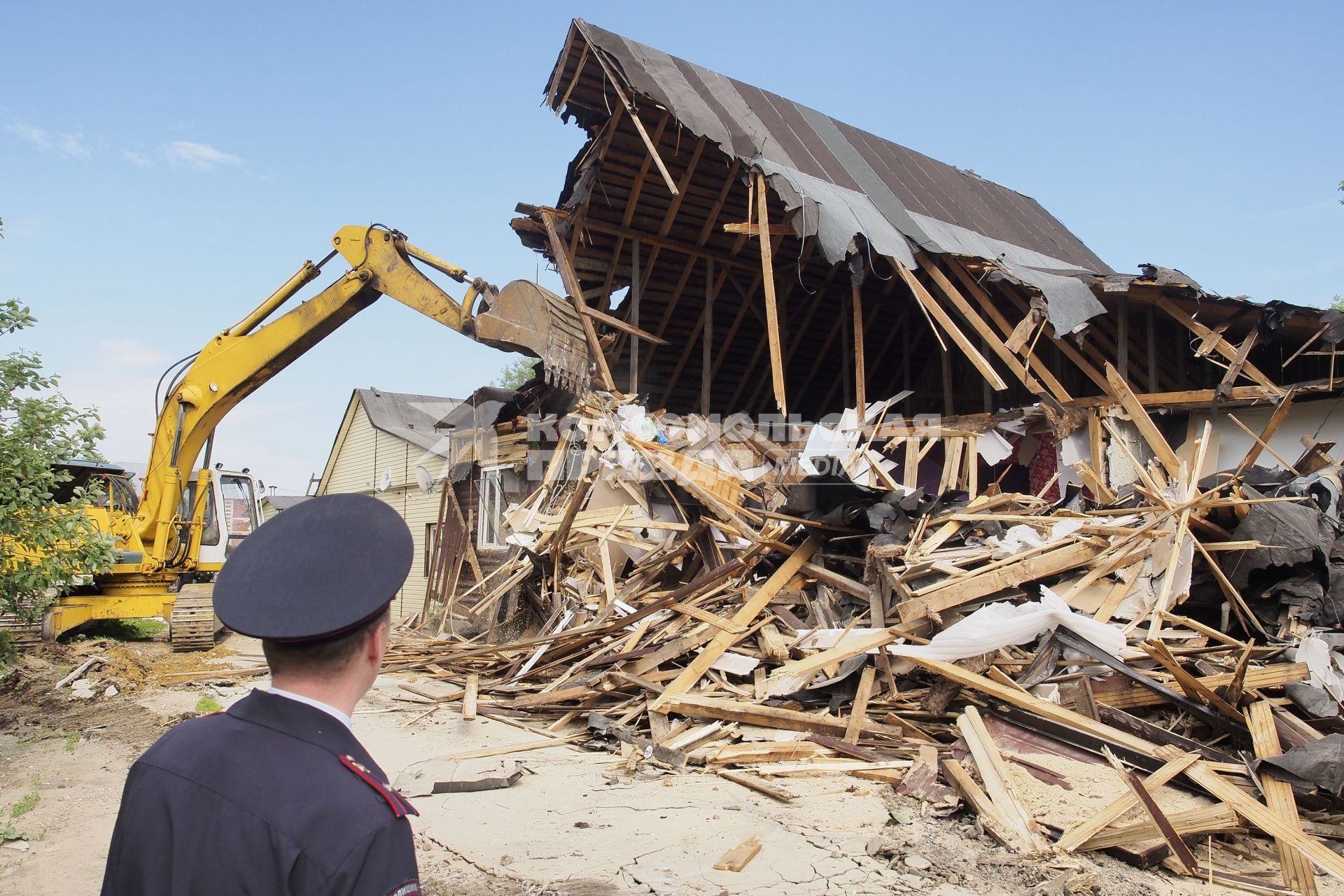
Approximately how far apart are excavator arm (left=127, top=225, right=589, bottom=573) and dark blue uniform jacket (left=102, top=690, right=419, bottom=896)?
919 cm

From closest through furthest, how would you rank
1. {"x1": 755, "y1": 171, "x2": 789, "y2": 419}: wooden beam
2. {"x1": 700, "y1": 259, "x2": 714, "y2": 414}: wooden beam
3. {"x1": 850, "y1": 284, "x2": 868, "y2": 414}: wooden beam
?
1. {"x1": 755, "y1": 171, "x2": 789, "y2": 419}: wooden beam
2. {"x1": 850, "y1": 284, "x2": 868, "y2": 414}: wooden beam
3. {"x1": 700, "y1": 259, "x2": 714, "y2": 414}: wooden beam

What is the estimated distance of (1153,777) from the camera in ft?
15.5

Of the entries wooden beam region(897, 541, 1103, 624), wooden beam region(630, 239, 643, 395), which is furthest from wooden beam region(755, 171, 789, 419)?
wooden beam region(897, 541, 1103, 624)

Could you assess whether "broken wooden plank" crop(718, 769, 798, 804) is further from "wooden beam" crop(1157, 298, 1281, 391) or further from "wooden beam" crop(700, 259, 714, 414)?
"wooden beam" crop(700, 259, 714, 414)

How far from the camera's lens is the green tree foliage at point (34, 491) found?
634 cm

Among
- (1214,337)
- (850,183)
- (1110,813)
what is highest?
(850,183)

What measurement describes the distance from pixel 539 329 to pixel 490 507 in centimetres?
653

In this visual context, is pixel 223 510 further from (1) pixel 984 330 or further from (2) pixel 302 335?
(1) pixel 984 330

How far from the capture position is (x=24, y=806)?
5293 mm

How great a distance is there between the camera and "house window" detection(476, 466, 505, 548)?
16594mm

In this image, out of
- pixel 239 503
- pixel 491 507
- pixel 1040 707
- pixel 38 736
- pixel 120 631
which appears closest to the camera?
pixel 1040 707

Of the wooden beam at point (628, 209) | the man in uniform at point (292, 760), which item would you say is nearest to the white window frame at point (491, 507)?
the wooden beam at point (628, 209)

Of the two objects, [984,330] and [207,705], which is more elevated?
[984,330]

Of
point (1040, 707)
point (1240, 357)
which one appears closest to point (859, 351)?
point (1240, 357)
